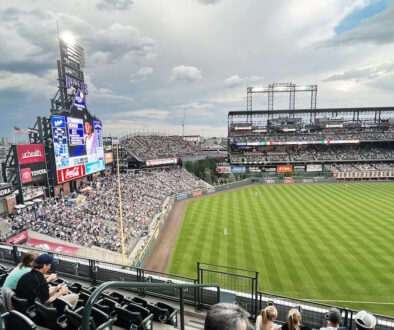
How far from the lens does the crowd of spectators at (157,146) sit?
5319cm

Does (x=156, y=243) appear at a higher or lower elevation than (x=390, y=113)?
lower

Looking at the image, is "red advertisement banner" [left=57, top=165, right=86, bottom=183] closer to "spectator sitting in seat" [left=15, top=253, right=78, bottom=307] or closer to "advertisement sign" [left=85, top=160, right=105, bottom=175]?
"advertisement sign" [left=85, top=160, right=105, bottom=175]

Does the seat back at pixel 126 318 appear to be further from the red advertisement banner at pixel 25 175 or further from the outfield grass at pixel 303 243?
the red advertisement banner at pixel 25 175

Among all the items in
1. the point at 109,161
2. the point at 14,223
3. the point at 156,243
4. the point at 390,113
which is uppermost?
the point at 390,113

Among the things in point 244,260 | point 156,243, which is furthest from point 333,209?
point 156,243

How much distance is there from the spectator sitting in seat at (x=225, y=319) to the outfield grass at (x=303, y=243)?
584 inches

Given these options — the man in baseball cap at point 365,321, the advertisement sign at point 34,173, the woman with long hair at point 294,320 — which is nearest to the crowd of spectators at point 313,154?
the advertisement sign at point 34,173

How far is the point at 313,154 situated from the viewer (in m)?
61.8

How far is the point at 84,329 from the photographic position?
1933 mm

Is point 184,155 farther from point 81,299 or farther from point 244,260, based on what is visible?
point 81,299

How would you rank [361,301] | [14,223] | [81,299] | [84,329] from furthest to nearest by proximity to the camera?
[14,223]
[361,301]
[81,299]
[84,329]

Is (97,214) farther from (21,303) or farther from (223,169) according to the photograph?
(223,169)

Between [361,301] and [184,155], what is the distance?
4826 cm

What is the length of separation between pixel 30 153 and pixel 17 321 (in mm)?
23262
